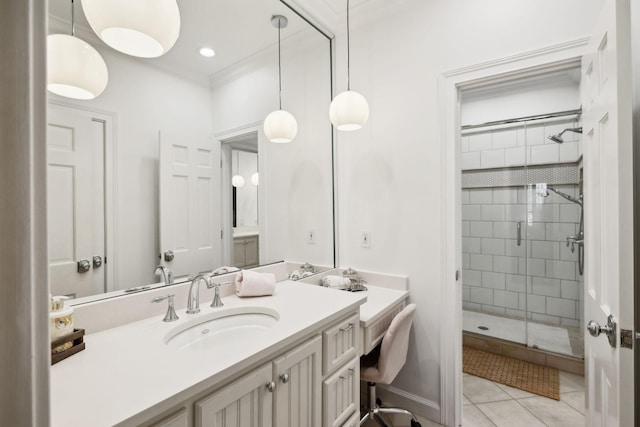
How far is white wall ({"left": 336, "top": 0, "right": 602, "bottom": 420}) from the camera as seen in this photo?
172cm

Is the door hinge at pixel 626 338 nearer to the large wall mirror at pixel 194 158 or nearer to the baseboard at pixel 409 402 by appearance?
the baseboard at pixel 409 402

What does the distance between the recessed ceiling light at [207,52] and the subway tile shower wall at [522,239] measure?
9.12 ft

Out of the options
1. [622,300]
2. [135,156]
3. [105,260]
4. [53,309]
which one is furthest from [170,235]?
[622,300]

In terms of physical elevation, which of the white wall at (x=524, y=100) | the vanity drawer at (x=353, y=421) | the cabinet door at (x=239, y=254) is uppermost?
the white wall at (x=524, y=100)

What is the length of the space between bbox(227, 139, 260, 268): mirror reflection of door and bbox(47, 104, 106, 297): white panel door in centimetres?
61

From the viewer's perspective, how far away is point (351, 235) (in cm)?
220

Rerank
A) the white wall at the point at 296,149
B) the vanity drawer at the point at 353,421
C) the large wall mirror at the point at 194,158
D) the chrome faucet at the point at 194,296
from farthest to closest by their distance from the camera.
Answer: the white wall at the point at 296,149
the vanity drawer at the point at 353,421
the chrome faucet at the point at 194,296
the large wall mirror at the point at 194,158

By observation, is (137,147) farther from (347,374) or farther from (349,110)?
(347,374)

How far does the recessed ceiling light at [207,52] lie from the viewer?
1.46 m

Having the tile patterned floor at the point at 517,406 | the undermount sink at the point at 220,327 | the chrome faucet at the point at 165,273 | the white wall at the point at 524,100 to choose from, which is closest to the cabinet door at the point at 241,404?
the undermount sink at the point at 220,327

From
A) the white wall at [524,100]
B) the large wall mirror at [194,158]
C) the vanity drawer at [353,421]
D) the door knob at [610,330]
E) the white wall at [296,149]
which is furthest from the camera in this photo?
the white wall at [524,100]

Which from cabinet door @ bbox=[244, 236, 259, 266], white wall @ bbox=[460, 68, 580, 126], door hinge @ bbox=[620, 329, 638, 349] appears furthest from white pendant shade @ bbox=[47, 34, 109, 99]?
white wall @ bbox=[460, 68, 580, 126]

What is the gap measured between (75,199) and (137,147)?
0.31 metres

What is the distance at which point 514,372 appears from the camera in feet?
7.88
